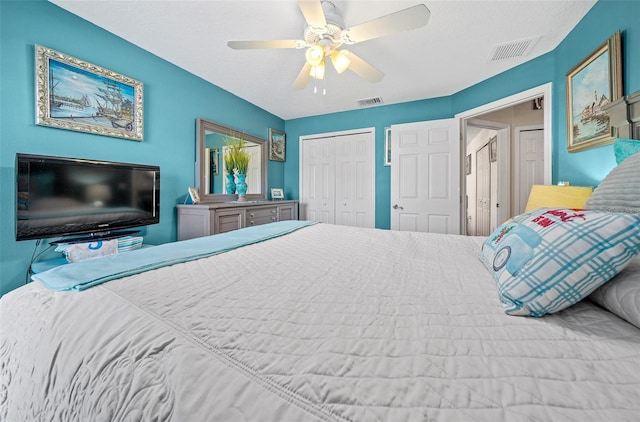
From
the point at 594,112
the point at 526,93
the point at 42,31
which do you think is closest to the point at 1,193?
the point at 42,31

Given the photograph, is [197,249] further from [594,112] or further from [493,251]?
[594,112]

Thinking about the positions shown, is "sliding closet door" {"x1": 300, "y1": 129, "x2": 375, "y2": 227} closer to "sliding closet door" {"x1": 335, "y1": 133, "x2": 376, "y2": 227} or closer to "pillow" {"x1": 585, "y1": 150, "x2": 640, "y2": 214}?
"sliding closet door" {"x1": 335, "y1": 133, "x2": 376, "y2": 227}

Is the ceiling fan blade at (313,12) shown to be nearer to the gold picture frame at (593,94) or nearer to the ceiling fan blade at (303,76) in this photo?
the ceiling fan blade at (303,76)

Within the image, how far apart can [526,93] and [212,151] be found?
11.8ft

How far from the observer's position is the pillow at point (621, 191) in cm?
74

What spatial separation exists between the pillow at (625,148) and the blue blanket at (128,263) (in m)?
1.88

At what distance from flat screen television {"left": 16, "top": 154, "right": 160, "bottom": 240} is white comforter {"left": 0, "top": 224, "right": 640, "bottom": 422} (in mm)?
1225

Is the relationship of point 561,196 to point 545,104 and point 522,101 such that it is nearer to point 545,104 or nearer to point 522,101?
point 545,104

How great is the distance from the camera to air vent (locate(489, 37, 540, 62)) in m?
2.17

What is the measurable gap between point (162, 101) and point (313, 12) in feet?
6.23

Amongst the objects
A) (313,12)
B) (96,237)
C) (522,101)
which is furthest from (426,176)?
(96,237)

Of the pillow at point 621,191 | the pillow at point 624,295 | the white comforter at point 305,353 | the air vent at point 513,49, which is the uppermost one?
the air vent at point 513,49

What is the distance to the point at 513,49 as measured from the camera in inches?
89.5

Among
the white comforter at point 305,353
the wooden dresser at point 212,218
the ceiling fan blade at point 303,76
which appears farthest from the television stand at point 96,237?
the ceiling fan blade at point 303,76
